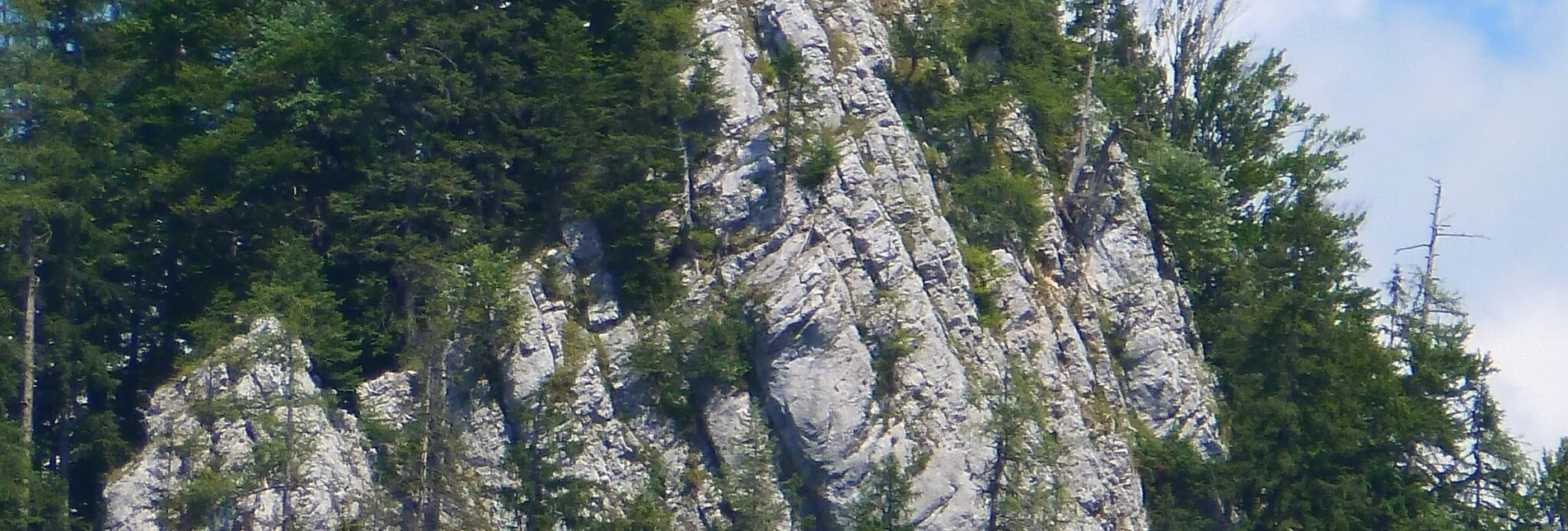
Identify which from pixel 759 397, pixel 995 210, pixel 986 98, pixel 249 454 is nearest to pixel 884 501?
pixel 759 397

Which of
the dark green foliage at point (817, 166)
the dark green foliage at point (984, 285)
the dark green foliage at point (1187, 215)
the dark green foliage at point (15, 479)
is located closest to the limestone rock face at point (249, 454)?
the dark green foliage at point (15, 479)

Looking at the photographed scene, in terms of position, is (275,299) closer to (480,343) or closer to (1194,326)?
(480,343)

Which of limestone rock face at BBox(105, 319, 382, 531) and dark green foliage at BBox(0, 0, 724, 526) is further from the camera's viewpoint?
dark green foliage at BBox(0, 0, 724, 526)

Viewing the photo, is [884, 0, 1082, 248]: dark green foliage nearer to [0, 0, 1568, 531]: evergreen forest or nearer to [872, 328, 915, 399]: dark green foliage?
[0, 0, 1568, 531]: evergreen forest

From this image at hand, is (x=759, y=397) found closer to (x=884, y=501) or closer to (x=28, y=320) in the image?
(x=884, y=501)

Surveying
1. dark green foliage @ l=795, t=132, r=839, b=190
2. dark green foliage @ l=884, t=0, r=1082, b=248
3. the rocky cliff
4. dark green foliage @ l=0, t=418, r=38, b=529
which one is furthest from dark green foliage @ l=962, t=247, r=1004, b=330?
dark green foliage @ l=0, t=418, r=38, b=529
